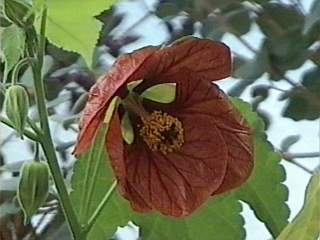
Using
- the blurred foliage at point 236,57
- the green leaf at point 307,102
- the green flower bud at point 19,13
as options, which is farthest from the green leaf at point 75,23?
the green leaf at point 307,102

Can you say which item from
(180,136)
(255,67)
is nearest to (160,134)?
(180,136)

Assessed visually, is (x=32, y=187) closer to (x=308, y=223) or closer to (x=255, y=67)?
(x=308, y=223)

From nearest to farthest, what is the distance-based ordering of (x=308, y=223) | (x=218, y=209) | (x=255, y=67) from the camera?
(x=308, y=223), (x=218, y=209), (x=255, y=67)

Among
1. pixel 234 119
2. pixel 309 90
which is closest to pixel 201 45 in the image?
pixel 234 119

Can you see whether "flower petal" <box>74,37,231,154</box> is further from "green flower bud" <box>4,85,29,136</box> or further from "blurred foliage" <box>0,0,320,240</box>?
"blurred foliage" <box>0,0,320,240</box>

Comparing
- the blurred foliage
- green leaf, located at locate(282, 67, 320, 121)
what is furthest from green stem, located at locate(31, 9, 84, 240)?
green leaf, located at locate(282, 67, 320, 121)

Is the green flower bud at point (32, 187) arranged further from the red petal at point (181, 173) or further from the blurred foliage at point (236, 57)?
the blurred foliage at point (236, 57)

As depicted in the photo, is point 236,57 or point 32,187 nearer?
point 32,187
